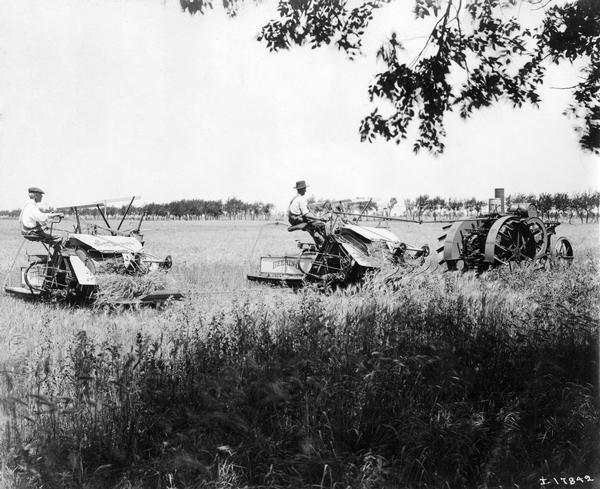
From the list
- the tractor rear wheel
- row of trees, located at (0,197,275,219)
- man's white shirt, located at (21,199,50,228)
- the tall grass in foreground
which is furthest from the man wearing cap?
row of trees, located at (0,197,275,219)

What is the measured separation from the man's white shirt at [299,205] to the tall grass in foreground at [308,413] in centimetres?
519

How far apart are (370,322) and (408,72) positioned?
8.35 ft

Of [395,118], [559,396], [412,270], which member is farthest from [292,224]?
[559,396]

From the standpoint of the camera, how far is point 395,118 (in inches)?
211

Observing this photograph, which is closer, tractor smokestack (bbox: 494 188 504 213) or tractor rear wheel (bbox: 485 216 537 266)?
tractor rear wheel (bbox: 485 216 537 266)

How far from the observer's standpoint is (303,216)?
31.7ft

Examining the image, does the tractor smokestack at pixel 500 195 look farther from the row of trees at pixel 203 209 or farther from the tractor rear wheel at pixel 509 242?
the row of trees at pixel 203 209

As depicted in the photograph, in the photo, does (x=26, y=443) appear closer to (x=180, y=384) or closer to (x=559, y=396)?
(x=180, y=384)

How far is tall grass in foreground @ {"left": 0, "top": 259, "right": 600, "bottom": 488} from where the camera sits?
288cm

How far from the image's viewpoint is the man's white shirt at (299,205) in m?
9.65

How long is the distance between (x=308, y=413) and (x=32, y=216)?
22.0 ft

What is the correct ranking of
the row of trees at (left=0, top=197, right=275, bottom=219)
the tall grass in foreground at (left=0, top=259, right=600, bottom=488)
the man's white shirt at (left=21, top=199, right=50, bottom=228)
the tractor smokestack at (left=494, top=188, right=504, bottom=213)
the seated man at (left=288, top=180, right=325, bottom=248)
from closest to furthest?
the tall grass in foreground at (left=0, top=259, right=600, bottom=488)
the man's white shirt at (left=21, top=199, right=50, bottom=228)
the seated man at (left=288, top=180, right=325, bottom=248)
the tractor smokestack at (left=494, top=188, right=504, bottom=213)
the row of trees at (left=0, top=197, right=275, bottom=219)

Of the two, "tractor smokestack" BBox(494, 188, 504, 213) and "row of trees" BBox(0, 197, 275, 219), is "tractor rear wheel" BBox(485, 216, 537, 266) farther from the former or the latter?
"row of trees" BBox(0, 197, 275, 219)

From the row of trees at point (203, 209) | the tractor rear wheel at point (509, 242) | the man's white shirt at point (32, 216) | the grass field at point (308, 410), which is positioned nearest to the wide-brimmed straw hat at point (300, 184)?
the tractor rear wheel at point (509, 242)
